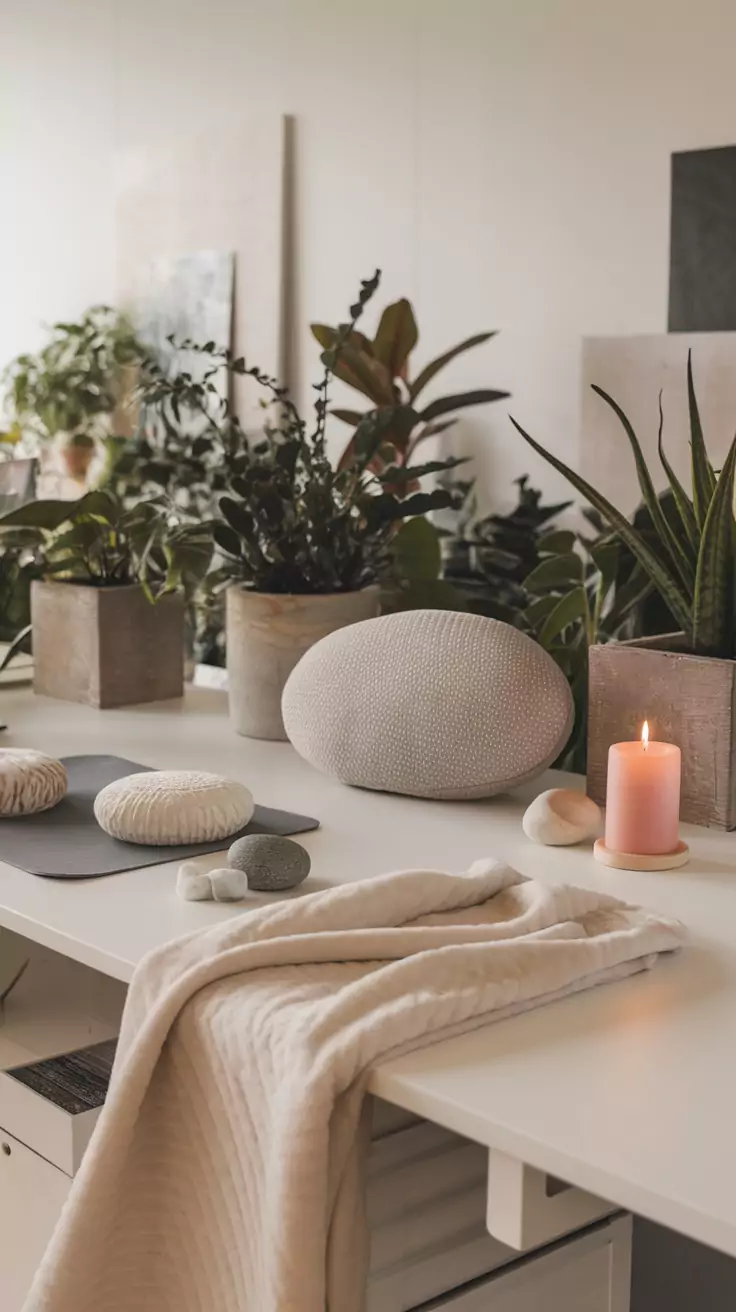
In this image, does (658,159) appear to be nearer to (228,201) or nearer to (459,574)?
(459,574)

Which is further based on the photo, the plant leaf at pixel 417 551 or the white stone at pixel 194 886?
the plant leaf at pixel 417 551

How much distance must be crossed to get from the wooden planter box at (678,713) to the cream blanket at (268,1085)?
36 cm

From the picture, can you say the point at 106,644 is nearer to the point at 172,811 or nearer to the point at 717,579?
the point at 172,811

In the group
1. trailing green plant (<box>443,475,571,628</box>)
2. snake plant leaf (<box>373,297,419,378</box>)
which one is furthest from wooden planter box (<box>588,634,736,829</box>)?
snake plant leaf (<box>373,297,419,378</box>)

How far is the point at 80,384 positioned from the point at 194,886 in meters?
2.82

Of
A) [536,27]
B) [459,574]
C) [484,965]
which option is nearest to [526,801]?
[484,965]

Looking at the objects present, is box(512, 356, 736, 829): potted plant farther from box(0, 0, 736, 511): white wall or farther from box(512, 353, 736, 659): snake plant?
box(0, 0, 736, 511): white wall

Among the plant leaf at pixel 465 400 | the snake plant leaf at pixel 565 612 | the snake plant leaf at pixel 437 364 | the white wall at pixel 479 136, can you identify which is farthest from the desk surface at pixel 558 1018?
the white wall at pixel 479 136

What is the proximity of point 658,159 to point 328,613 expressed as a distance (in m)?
1.31

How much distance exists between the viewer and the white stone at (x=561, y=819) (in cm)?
124

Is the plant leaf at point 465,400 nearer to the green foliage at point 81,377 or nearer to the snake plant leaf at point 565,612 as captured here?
the snake plant leaf at point 565,612

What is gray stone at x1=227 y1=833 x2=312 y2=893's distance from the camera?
110 cm

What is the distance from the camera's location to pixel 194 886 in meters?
1.08

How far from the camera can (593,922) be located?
989mm
